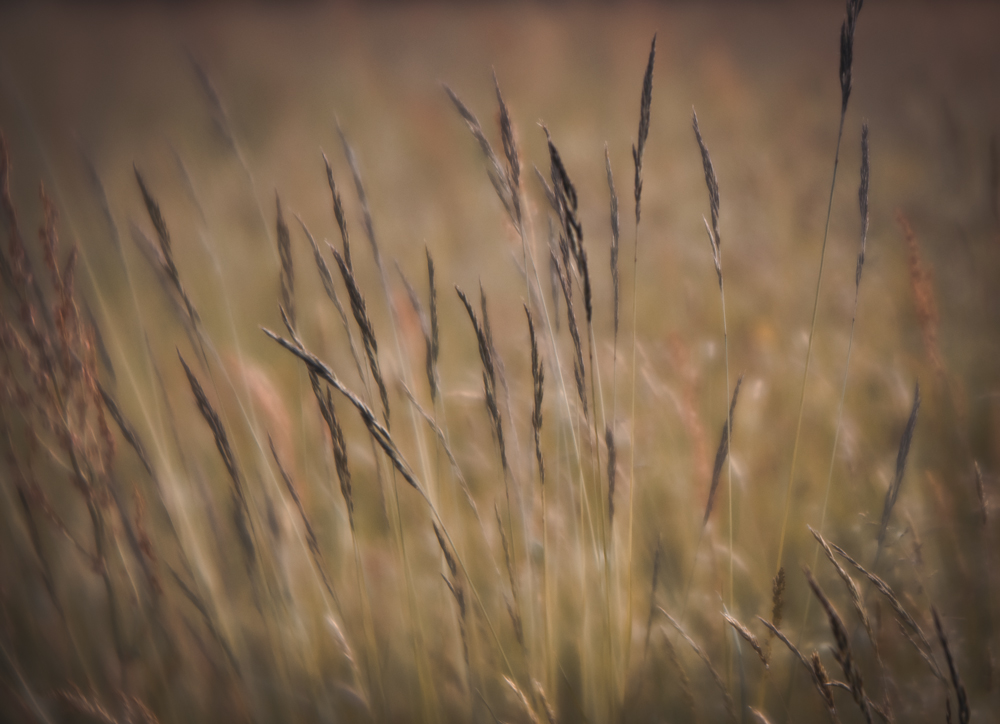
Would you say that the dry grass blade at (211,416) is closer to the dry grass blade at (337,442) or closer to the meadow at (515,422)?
the meadow at (515,422)

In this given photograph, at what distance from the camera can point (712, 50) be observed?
13.5 ft

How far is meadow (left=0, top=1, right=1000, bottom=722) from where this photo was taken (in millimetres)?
615

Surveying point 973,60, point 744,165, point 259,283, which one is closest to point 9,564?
point 259,283

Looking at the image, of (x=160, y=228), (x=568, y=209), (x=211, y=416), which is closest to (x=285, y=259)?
(x=160, y=228)

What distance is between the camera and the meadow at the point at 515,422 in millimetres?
615

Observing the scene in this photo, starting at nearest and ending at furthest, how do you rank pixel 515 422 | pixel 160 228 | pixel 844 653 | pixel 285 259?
pixel 844 653 → pixel 160 228 → pixel 285 259 → pixel 515 422

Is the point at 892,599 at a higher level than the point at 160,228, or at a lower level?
lower

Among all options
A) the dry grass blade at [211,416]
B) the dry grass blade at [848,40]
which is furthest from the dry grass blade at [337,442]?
the dry grass blade at [848,40]

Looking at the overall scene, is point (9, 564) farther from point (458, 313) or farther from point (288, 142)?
point (288, 142)

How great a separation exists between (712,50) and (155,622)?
16.6ft

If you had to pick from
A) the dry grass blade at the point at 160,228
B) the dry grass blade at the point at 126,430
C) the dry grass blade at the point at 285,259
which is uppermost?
the dry grass blade at the point at 285,259

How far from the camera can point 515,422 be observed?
3.66 feet

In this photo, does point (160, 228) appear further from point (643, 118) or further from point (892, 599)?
point (892, 599)

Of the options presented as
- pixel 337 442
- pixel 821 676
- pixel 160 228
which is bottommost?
pixel 821 676
